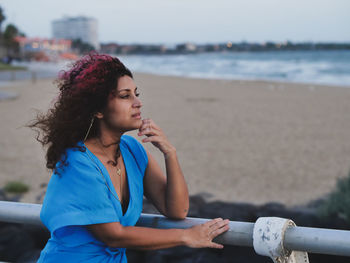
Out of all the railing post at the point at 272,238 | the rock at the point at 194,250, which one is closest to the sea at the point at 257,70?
the rock at the point at 194,250

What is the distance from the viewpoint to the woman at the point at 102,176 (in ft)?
4.89

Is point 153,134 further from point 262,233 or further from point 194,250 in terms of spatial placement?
point 194,250

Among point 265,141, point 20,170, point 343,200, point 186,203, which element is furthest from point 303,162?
point 186,203

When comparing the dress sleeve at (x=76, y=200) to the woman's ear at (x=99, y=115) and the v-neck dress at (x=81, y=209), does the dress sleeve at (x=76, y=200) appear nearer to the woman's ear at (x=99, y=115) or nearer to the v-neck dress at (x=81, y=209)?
the v-neck dress at (x=81, y=209)

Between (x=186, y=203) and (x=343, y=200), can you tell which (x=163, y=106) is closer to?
(x=343, y=200)

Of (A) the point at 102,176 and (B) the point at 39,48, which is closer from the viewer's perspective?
(A) the point at 102,176

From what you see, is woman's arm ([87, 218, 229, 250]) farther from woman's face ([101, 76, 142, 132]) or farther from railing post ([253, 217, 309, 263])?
woman's face ([101, 76, 142, 132])

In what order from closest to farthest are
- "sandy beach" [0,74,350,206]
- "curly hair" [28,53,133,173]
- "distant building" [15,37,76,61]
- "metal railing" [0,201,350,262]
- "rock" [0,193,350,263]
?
"metal railing" [0,201,350,262] → "curly hair" [28,53,133,173] → "rock" [0,193,350,263] → "sandy beach" [0,74,350,206] → "distant building" [15,37,76,61]

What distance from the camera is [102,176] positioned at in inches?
62.6

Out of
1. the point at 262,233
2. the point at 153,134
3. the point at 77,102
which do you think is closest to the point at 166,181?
the point at 153,134

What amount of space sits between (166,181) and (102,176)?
41cm

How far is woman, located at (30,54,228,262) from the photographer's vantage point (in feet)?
4.89

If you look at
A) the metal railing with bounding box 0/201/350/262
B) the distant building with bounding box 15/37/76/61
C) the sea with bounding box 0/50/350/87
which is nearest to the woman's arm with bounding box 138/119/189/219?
the metal railing with bounding box 0/201/350/262

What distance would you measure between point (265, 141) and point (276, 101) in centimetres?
831
